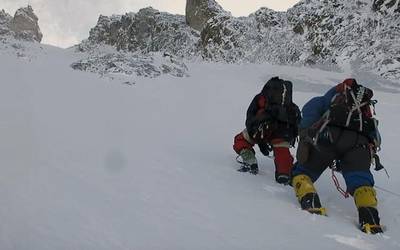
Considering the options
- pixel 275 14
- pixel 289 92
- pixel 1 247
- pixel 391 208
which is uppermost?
pixel 275 14

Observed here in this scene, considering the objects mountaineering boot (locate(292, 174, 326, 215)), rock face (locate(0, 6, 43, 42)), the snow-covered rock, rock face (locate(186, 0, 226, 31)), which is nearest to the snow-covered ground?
mountaineering boot (locate(292, 174, 326, 215))

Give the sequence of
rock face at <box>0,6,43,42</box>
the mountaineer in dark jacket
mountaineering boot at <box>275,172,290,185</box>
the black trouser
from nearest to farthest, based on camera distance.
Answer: the black trouser, mountaineering boot at <box>275,172,290,185</box>, the mountaineer in dark jacket, rock face at <box>0,6,43,42</box>

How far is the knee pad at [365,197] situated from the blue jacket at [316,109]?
0.91 m

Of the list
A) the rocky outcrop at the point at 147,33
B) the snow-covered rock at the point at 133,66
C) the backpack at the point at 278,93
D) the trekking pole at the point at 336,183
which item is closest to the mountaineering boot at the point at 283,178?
the trekking pole at the point at 336,183

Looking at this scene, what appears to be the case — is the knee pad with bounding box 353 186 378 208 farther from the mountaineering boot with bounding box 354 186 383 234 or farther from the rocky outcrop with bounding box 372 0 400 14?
the rocky outcrop with bounding box 372 0 400 14

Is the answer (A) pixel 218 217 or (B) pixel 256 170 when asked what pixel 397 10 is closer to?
(B) pixel 256 170

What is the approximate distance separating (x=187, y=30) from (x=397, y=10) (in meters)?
16.4

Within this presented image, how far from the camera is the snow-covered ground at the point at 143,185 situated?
9.93 ft

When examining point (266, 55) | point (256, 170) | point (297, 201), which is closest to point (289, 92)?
point (256, 170)

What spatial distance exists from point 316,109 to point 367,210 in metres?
1.29

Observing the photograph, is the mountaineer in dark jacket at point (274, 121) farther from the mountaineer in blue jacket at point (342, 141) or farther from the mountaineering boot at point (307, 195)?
the mountaineering boot at point (307, 195)

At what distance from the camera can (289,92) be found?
18.3ft

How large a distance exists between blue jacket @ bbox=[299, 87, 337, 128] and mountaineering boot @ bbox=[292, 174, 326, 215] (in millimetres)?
635

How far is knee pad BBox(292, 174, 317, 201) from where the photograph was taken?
4.39 m
